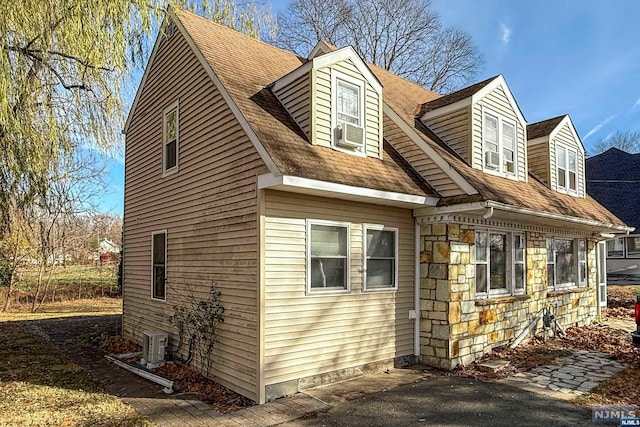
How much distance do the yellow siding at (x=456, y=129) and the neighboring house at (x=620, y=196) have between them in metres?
16.7

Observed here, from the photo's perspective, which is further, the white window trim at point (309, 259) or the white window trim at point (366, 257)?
the white window trim at point (366, 257)

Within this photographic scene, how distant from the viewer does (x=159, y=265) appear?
8.73 m

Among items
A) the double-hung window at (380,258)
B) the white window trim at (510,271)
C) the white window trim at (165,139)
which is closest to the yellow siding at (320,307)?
the double-hung window at (380,258)

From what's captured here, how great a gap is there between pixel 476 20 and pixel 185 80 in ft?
38.5

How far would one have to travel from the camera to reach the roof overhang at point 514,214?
6957 millimetres

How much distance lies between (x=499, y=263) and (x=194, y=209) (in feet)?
19.8

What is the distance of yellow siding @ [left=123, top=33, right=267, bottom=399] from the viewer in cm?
611

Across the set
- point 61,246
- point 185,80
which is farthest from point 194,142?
point 61,246

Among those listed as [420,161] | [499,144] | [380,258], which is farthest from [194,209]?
[499,144]

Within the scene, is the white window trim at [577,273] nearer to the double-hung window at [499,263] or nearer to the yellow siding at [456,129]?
the double-hung window at [499,263]

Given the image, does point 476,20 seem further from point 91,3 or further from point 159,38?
point 91,3

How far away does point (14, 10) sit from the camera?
5.48 m

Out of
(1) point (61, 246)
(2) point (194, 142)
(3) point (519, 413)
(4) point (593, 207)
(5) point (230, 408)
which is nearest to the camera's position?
(3) point (519, 413)

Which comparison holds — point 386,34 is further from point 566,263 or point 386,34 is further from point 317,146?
point 317,146
